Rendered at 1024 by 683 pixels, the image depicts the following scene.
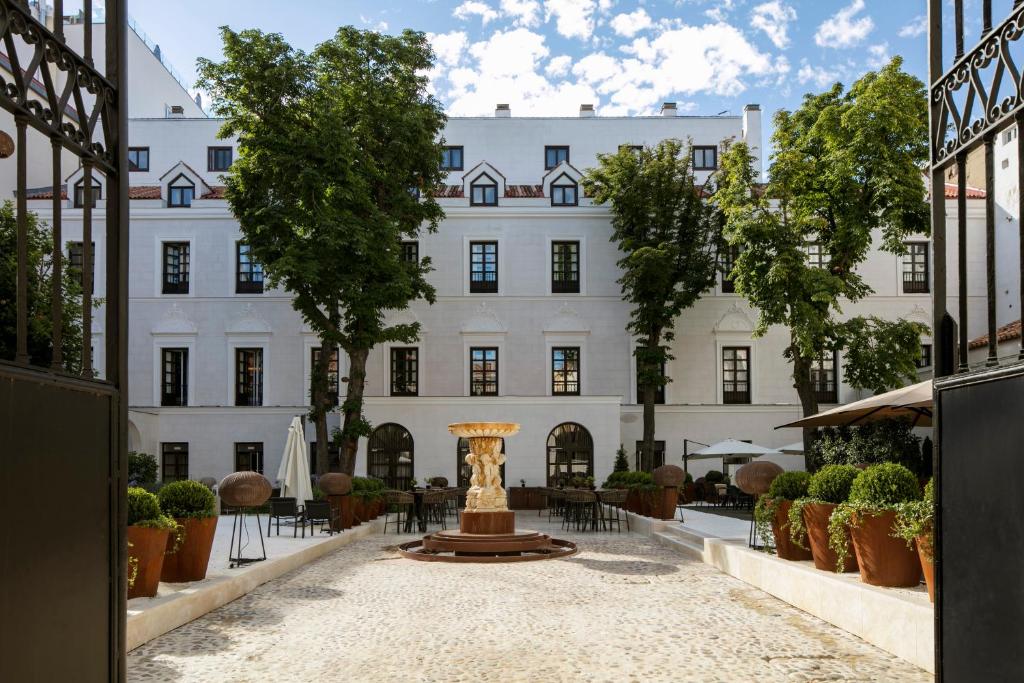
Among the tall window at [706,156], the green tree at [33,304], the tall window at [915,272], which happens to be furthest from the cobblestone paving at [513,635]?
the tall window at [706,156]

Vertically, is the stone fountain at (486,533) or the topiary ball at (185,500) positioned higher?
the topiary ball at (185,500)

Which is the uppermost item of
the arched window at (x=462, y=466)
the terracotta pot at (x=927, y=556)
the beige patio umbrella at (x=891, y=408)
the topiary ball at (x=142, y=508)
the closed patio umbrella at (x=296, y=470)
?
the beige patio umbrella at (x=891, y=408)

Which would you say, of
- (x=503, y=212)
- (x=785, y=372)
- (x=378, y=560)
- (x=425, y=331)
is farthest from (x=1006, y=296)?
(x=378, y=560)

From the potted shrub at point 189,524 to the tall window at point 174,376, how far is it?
2459cm

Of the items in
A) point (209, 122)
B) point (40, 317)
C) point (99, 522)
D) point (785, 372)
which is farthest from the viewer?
point (209, 122)

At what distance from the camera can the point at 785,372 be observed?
1361 inches

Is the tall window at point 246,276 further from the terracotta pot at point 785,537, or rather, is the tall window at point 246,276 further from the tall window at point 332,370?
the terracotta pot at point 785,537

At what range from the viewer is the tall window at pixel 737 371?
34.6 m

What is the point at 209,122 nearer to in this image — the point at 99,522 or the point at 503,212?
the point at 503,212

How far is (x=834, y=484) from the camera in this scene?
10562 millimetres

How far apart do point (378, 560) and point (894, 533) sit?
29.8 ft

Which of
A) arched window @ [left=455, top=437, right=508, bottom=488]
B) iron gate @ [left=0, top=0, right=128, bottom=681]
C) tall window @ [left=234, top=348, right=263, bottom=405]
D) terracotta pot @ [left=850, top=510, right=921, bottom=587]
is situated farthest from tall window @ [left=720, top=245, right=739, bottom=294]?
iron gate @ [left=0, top=0, right=128, bottom=681]

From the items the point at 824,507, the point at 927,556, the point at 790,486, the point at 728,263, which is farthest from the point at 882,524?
the point at 728,263

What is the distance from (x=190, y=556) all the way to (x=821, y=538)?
7.01 m
